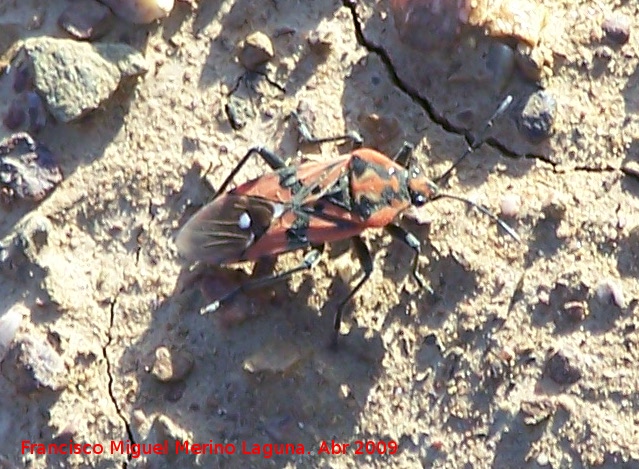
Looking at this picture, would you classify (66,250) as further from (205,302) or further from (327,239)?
(327,239)

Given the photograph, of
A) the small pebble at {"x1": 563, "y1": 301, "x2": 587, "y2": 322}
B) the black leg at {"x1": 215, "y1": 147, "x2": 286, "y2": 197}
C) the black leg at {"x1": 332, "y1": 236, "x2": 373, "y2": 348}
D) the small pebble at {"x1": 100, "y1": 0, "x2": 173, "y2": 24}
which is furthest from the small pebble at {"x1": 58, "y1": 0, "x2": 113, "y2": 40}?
the small pebble at {"x1": 563, "y1": 301, "x2": 587, "y2": 322}

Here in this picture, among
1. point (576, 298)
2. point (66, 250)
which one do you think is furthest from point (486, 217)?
point (66, 250)

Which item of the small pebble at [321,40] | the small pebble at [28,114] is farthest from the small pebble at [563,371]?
the small pebble at [28,114]

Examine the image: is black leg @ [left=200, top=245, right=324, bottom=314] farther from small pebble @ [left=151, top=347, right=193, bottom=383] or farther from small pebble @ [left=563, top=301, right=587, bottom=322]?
small pebble @ [left=563, top=301, right=587, bottom=322]

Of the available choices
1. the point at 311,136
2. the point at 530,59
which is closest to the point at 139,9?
the point at 311,136

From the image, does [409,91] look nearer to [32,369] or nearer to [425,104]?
[425,104]
